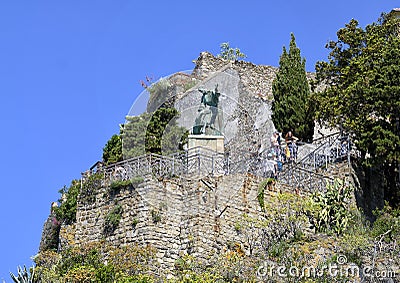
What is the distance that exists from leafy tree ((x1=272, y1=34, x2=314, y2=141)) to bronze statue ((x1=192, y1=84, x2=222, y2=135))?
4821 mm

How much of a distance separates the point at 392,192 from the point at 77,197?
8725 mm

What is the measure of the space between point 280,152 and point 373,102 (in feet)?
9.62

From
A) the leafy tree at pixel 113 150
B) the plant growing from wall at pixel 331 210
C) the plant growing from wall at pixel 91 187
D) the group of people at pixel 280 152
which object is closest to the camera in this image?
the plant growing from wall at pixel 331 210

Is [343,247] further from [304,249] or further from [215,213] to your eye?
[215,213]

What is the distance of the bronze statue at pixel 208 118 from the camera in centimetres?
2264

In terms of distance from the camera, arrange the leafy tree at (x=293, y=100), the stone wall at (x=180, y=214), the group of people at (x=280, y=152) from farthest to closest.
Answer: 1. the leafy tree at (x=293, y=100)
2. the group of people at (x=280, y=152)
3. the stone wall at (x=180, y=214)

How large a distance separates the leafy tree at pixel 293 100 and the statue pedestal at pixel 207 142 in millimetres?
5349

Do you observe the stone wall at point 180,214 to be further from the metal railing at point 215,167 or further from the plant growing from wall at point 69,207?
the plant growing from wall at point 69,207

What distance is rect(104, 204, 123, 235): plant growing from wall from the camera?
21078mm

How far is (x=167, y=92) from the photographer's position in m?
27.5

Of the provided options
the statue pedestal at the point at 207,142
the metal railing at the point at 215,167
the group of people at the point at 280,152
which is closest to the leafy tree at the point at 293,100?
the group of people at the point at 280,152

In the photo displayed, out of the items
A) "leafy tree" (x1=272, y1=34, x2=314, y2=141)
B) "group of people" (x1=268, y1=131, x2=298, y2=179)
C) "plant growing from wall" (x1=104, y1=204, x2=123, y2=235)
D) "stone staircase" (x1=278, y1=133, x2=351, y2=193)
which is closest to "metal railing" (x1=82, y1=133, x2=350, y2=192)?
"stone staircase" (x1=278, y1=133, x2=351, y2=193)

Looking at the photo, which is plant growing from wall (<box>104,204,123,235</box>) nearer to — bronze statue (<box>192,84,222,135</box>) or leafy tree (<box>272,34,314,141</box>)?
bronze statue (<box>192,84,222,135</box>)

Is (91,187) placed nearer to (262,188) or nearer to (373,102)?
(262,188)
